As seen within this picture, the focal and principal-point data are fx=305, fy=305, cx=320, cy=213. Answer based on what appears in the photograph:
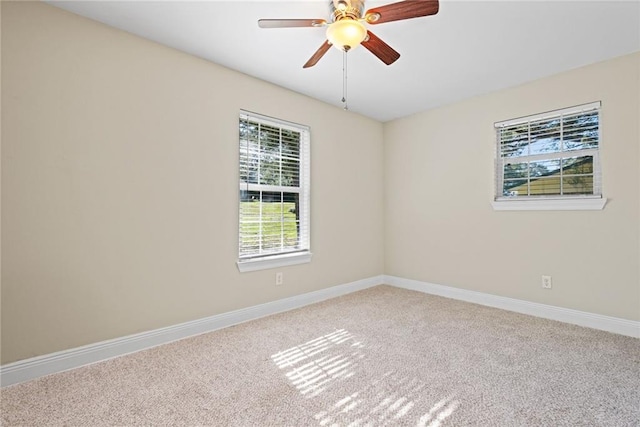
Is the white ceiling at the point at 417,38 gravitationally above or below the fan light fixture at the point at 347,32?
above

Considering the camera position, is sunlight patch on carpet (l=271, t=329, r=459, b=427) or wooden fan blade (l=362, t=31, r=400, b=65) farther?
wooden fan blade (l=362, t=31, r=400, b=65)

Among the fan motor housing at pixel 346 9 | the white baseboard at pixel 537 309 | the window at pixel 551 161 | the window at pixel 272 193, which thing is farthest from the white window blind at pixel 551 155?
the fan motor housing at pixel 346 9

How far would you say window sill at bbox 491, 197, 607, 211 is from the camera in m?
2.75

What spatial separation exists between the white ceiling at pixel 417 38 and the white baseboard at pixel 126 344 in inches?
90.3

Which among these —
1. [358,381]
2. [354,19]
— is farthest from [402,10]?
[358,381]

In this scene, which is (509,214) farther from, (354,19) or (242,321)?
(242,321)

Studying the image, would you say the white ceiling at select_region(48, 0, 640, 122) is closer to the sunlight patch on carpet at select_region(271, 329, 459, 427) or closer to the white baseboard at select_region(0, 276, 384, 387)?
the white baseboard at select_region(0, 276, 384, 387)

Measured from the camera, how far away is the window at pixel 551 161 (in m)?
2.82

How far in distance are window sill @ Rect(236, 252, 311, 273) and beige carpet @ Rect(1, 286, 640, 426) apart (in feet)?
1.80

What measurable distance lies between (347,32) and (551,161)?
2602 mm

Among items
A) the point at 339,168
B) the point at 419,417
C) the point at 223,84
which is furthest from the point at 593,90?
the point at 223,84

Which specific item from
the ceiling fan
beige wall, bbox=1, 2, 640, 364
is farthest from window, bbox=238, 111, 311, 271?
the ceiling fan

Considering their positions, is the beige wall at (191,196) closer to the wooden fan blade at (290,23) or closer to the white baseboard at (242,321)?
the white baseboard at (242,321)

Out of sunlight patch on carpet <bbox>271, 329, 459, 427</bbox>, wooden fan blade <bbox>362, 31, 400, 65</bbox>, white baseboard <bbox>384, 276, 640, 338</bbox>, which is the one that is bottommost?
sunlight patch on carpet <bbox>271, 329, 459, 427</bbox>
